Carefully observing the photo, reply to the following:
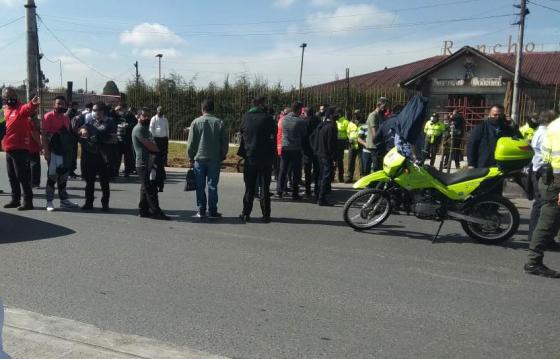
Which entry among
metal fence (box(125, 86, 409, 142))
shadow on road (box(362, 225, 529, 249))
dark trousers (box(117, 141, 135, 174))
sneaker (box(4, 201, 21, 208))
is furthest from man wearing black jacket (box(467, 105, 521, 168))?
metal fence (box(125, 86, 409, 142))

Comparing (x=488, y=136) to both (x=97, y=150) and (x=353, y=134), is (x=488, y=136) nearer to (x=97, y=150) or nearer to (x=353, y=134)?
(x=353, y=134)

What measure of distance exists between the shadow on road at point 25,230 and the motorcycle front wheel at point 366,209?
3.86 m

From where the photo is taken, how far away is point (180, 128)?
25.2 metres

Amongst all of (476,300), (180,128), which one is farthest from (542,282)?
(180,128)

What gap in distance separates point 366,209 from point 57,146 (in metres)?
5.27

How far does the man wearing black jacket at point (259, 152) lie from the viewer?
8.25m

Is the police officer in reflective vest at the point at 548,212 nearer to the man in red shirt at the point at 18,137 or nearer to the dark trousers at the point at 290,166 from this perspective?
the dark trousers at the point at 290,166

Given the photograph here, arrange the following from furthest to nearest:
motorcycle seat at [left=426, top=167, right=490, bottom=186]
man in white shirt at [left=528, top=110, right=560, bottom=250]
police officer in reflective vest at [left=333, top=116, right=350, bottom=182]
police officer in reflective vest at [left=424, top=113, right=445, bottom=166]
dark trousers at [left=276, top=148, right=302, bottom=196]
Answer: police officer in reflective vest at [left=424, top=113, right=445, bottom=166] < police officer in reflective vest at [left=333, top=116, right=350, bottom=182] < dark trousers at [left=276, top=148, right=302, bottom=196] < motorcycle seat at [left=426, top=167, right=490, bottom=186] < man in white shirt at [left=528, top=110, right=560, bottom=250]

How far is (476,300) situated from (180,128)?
21582 mm

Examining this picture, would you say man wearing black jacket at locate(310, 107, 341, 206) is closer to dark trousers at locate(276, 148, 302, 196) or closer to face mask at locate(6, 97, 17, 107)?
dark trousers at locate(276, 148, 302, 196)

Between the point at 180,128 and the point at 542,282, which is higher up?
the point at 180,128

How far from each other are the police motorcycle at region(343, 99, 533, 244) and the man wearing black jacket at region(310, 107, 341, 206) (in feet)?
7.11

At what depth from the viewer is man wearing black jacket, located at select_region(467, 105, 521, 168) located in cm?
788

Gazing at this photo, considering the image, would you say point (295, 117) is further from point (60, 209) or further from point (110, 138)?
point (60, 209)
